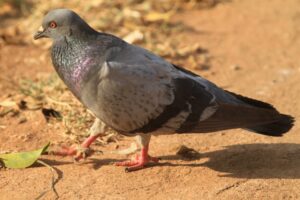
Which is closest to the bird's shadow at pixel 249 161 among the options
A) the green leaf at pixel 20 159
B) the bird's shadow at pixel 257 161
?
the bird's shadow at pixel 257 161

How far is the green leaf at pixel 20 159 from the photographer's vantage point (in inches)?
213

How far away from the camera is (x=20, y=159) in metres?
5.43

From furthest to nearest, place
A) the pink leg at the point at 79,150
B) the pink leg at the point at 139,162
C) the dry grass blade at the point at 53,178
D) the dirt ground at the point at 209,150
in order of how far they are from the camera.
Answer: the pink leg at the point at 79,150
the pink leg at the point at 139,162
the dirt ground at the point at 209,150
the dry grass blade at the point at 53,178

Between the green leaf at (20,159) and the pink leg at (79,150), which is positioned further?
the pink leg at (79,150)

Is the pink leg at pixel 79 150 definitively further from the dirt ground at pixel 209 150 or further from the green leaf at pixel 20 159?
the green leaf at pixel 20 159

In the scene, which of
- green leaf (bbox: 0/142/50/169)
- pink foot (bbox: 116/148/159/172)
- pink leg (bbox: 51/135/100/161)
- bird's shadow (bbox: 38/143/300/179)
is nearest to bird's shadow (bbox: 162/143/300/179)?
bird's shadow (bbox: 38/143/300/179)

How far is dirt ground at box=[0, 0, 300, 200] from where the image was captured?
16.8 ft

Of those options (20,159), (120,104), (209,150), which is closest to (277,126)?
(209,150)

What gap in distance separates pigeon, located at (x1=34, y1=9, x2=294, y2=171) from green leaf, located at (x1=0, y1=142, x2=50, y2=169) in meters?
0.66

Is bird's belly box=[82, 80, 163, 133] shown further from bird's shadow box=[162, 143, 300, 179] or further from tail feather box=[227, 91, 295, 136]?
tail feather box=[227, 91, 295, 136]

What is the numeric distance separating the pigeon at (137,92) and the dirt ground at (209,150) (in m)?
0.33

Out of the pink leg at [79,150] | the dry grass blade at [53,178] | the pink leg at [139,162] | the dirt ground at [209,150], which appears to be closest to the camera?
the dry grass blade at [53,178]

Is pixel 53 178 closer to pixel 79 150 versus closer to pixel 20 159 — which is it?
pixel 20 159

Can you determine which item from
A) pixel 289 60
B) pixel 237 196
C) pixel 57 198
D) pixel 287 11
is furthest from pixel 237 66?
pixel 57 198
